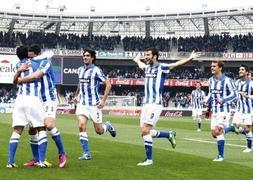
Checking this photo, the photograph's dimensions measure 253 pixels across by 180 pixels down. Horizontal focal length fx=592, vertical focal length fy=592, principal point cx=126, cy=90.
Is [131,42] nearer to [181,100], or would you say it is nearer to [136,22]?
[136,22]

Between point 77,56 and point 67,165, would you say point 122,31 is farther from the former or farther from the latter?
point 67,165

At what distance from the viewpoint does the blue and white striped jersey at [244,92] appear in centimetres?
1822

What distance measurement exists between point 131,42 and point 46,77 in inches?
2507

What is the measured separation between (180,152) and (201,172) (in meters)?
4.70

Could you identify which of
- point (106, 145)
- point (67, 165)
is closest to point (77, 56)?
Answer: point (106, 145)

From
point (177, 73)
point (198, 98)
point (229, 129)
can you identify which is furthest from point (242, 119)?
point (177, 73)

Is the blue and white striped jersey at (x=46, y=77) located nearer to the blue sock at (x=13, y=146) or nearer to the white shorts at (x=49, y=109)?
the white shorts at (x=49, y=109)

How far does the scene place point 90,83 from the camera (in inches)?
554

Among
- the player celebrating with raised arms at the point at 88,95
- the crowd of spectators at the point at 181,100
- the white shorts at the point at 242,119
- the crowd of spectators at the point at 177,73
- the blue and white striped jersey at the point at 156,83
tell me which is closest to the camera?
the blue and white striped jersey at the point at 156,83

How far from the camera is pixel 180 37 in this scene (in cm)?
7606

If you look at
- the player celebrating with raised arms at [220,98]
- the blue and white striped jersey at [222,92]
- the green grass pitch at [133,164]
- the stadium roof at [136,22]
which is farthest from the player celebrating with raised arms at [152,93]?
the stadium roof at [136,22]

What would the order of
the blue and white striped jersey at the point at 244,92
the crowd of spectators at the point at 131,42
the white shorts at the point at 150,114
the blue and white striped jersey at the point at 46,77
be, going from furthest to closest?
the crowd of spectators at the point at 131,42, the blue and white striped jersey at the point at 244,92, the white shorts at the point at 150,114, the blue and white striped jersey at the point at 46,77

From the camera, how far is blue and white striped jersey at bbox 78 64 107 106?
45.9ft

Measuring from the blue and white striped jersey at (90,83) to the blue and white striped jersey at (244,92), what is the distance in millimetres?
5870
